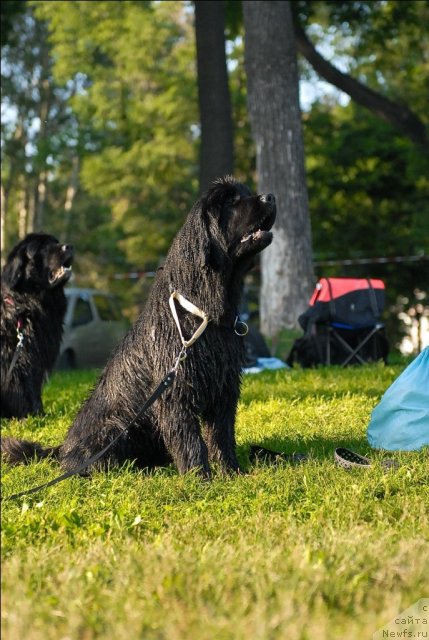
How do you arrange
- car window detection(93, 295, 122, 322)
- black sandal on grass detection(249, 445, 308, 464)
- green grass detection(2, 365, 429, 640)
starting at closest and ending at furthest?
green grass detection(2, 365, 429, 640), black sandal on grass detection(249, 445, 308, 464), car window detection(93, 295, 122, 322)

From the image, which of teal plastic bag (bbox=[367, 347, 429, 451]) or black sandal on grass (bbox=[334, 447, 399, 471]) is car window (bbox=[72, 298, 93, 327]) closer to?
teal plastic bag (bbox=[367, 347, 429, 451])

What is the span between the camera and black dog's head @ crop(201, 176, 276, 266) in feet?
15.8

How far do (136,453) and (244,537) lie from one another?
1685 millimetres

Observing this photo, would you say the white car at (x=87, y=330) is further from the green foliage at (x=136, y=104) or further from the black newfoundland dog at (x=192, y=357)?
the black newfoundland dog at (x=192, y=357)

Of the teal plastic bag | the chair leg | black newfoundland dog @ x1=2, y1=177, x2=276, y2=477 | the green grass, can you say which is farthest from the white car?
black newfoundland dog @ x1=2, y1=177, x2=276, y2=477

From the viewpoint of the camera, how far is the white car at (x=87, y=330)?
16.9 metres

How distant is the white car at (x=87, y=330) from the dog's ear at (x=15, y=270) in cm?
876

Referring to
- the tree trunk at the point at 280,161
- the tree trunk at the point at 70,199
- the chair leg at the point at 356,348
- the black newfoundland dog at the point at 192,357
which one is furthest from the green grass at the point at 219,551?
the tree trunk at the point at 70,199

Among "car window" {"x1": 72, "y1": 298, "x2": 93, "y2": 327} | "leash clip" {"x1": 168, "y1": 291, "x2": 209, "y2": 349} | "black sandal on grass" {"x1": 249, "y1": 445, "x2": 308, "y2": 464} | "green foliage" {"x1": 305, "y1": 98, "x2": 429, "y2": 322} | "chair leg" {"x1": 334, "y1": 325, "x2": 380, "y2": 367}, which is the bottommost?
"black sandal on grass" {"x1": 249, "y1": 445, "x2": 308, "y2": 464}

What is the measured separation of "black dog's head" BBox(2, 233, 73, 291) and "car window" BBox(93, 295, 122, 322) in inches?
408

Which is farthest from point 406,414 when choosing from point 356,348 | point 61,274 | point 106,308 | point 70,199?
point 70,199

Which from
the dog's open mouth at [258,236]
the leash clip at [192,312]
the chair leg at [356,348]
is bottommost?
the chair leg at [356,348]

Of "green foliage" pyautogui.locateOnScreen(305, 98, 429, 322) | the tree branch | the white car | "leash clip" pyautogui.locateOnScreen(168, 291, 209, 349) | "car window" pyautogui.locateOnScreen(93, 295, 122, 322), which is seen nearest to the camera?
"leash clip" pyautogui.locateOnScreen(168, 291, 209, 349)

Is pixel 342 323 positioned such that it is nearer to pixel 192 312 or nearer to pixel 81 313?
pixel 192 312
